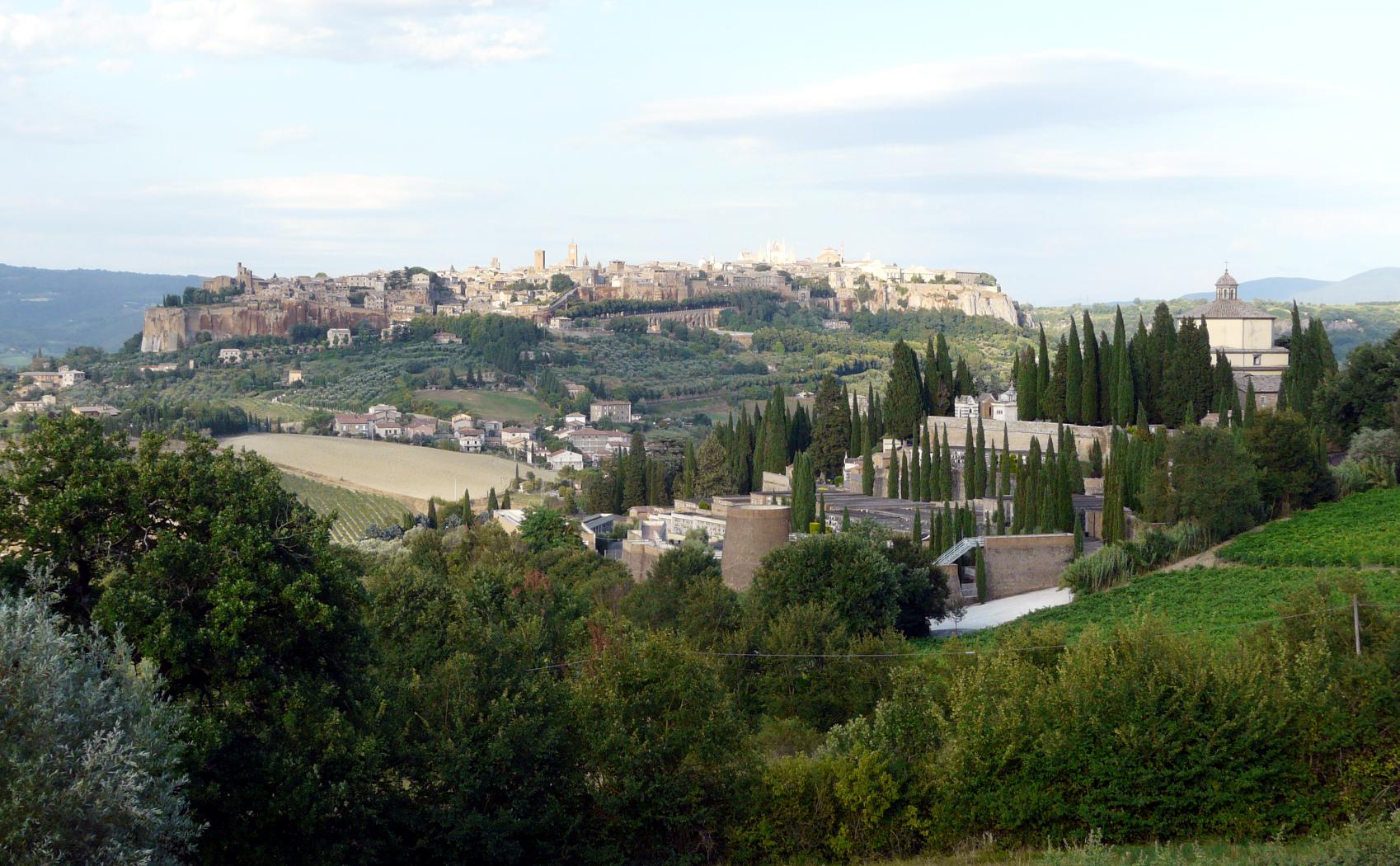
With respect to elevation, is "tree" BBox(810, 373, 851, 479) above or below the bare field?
above

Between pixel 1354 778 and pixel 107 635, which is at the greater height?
pixel 107 635

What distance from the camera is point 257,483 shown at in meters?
14.2

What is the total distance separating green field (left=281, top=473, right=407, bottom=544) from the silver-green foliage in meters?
47.4

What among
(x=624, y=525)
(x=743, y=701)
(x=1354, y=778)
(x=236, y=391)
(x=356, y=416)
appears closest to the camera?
(x=1354, y=778)

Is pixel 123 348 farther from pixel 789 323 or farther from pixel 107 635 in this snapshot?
pixel 107 635

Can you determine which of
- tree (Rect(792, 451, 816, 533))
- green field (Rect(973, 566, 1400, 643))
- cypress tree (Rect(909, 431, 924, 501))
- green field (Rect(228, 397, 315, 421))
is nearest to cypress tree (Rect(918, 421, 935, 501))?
cypress tree (Rect(909, 431, 924, 501))

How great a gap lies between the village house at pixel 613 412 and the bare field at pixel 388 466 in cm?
1425

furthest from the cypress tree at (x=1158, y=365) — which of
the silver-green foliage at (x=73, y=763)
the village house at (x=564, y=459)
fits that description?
the village house at (x=564, y=459)

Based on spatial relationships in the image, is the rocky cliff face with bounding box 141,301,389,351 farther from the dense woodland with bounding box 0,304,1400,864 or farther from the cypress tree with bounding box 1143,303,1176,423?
the dense woodland with bounding box 0,304,1400,864

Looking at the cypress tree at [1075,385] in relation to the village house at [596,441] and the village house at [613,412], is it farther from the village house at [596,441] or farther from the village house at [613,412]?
the village house at [613,412]

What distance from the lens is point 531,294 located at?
145 meters

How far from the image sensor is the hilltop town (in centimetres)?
12975

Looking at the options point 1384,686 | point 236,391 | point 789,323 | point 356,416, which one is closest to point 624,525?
point 1384,686

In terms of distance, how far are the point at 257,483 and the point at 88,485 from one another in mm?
1676
